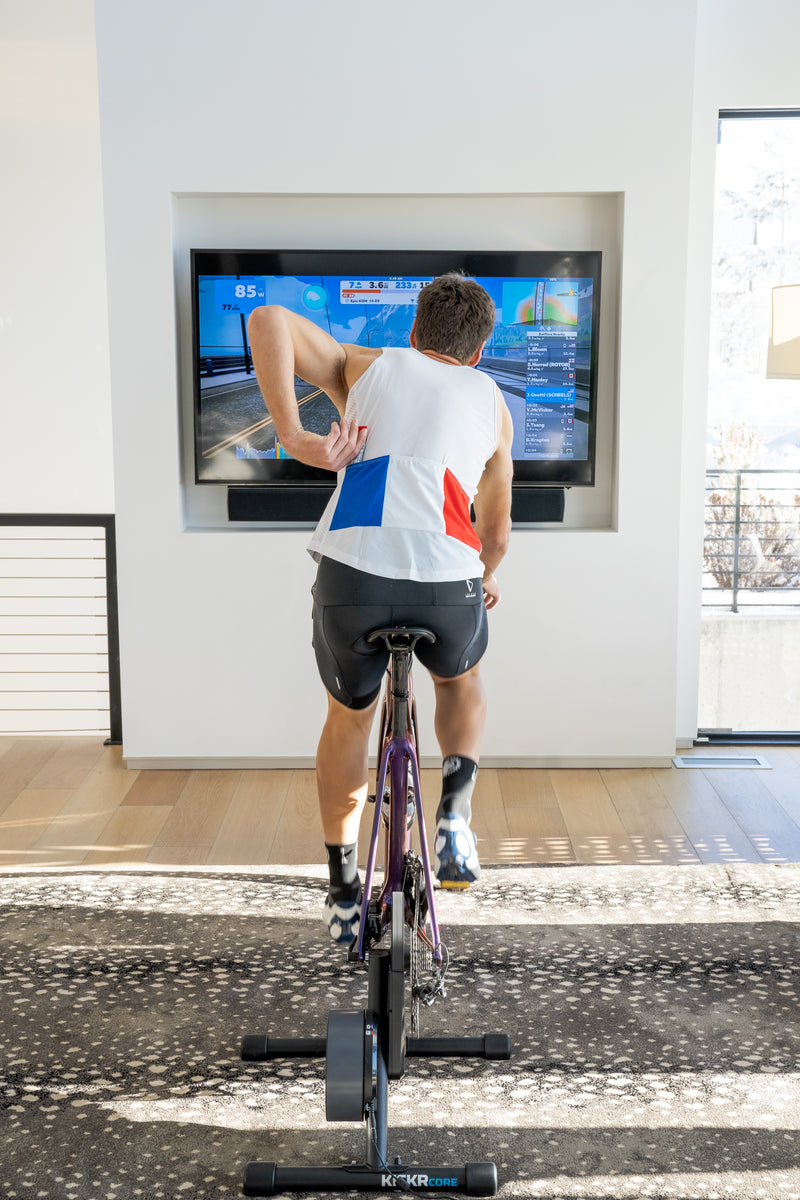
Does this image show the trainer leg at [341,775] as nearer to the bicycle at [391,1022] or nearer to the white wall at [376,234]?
the bicycle at [391,1022]

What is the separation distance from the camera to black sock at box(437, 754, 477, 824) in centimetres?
220

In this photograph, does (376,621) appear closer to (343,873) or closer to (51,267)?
(343,873)

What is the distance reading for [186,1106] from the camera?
2076 millimetres

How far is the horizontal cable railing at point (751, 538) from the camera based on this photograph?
4.46 metres

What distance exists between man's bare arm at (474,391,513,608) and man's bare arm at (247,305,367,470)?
0.36 m

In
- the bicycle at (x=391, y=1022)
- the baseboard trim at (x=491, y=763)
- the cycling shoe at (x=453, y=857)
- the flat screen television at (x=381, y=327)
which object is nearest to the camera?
the bicycle at (x=391, y=1022)

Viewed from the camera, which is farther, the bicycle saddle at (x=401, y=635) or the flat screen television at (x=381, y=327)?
the flat screen television at (x=381, y=327)

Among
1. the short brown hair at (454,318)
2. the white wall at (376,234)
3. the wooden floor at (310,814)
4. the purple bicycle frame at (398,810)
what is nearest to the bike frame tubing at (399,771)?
the purple bicycle frame at (398,810)

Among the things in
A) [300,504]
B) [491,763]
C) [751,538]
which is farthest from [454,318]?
[751,538]

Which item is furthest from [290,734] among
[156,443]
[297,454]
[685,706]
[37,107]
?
[37,107]

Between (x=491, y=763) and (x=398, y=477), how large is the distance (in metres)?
2.39

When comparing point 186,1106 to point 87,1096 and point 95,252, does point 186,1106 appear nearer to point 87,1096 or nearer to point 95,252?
point 87,1096

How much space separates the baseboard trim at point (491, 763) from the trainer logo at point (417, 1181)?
7.92ft

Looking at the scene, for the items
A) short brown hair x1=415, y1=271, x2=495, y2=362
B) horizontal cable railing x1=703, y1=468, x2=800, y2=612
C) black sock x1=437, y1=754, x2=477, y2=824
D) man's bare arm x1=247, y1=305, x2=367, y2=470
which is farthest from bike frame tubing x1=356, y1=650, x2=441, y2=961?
horizontal cable railing x1=703, y1=468, x2=800, y2=612
